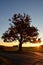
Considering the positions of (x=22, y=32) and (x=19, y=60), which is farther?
(x=22, y=32)

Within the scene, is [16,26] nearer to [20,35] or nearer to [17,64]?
[20,35]

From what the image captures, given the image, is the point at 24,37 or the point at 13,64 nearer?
the point at 13,64

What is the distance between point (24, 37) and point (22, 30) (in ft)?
6.78

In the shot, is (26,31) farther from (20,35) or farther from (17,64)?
(17,64)

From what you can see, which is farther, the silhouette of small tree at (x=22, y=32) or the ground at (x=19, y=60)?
the silhouette of small tree at (x=22, y=32)

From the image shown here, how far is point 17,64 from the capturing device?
20.7 meters

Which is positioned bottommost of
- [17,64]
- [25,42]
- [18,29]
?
[17,64]

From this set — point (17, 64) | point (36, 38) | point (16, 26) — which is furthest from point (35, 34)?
point (17, 64)

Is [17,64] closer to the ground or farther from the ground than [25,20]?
closer to the ground

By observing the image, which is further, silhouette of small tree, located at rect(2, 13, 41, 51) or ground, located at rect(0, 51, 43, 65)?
silhouette of small tree, located at rect(2, 13, 41, 51)

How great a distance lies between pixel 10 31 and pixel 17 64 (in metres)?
36.6

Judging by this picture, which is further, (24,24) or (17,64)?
(24,24)

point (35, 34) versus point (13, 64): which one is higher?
point (35, 34)

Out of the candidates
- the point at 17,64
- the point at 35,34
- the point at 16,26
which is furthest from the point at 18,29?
the point at 17,64
